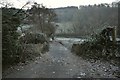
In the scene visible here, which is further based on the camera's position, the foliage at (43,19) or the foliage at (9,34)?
the foliage at (43,19)

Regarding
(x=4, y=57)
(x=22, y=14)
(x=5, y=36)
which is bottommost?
(x=4, y=57)

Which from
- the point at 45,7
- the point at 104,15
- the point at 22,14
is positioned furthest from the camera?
the point at 45,7

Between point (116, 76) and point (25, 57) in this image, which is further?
point (25, 57)

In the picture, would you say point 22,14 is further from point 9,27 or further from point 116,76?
point 116,76

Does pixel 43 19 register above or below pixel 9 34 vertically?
above

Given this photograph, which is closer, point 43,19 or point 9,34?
point 9,34

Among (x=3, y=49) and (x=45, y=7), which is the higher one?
(x=45, y=7)

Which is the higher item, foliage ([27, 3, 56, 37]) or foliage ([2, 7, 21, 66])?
foliage ([27, 3, 56, 37])

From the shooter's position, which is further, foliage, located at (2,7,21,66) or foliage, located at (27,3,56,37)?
foliage, located at (27,3,56,37)

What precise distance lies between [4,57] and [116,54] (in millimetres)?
6271

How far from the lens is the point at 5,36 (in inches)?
335

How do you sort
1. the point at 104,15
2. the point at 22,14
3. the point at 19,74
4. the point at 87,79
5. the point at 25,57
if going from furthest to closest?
the point at 104,15 < the point at 25,57 < the point at 22,14 < the point at 19,74 < the point at 87,79

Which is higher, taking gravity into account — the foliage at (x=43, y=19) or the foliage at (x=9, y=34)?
the foliage at (x=43, y=19)

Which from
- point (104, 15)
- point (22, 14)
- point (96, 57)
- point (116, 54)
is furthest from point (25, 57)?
point (104, 15)
